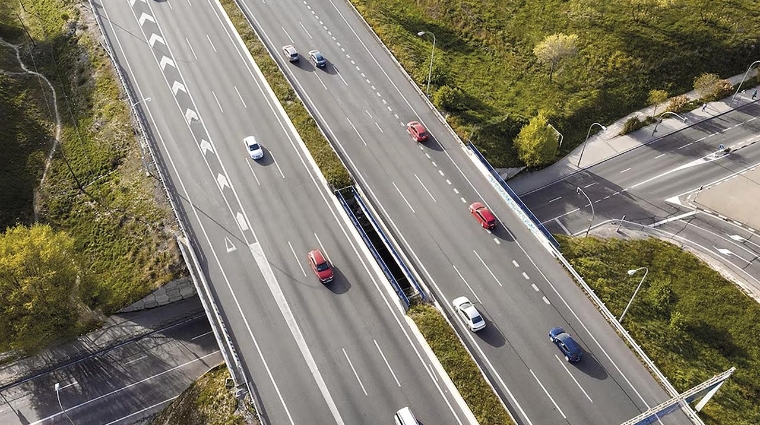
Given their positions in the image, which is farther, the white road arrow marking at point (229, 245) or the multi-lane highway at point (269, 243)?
the white road arrow marking at point (229, 245)

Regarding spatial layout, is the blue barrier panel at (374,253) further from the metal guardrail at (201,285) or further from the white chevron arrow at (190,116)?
the white chevron arrow at (190,116)

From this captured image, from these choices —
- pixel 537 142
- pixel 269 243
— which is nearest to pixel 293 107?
pixel 269 243

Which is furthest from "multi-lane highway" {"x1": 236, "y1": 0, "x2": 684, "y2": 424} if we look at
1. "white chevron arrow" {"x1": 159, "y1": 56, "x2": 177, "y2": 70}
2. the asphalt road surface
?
the asphalt road surface

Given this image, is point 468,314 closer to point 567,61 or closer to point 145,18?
point 567,61

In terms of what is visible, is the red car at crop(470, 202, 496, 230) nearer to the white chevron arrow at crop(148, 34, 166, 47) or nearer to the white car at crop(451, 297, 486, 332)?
the white car at crop(451, 297, 486, 332)

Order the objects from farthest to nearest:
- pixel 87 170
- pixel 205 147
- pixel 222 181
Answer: pixel 87 170 < pixel 205 147 < pixel 222 181

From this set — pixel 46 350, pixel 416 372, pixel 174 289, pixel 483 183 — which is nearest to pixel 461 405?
pixel 416 372

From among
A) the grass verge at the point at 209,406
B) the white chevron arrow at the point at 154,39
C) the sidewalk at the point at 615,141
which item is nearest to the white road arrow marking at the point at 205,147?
the white chevron arrow at the point at 154,39
